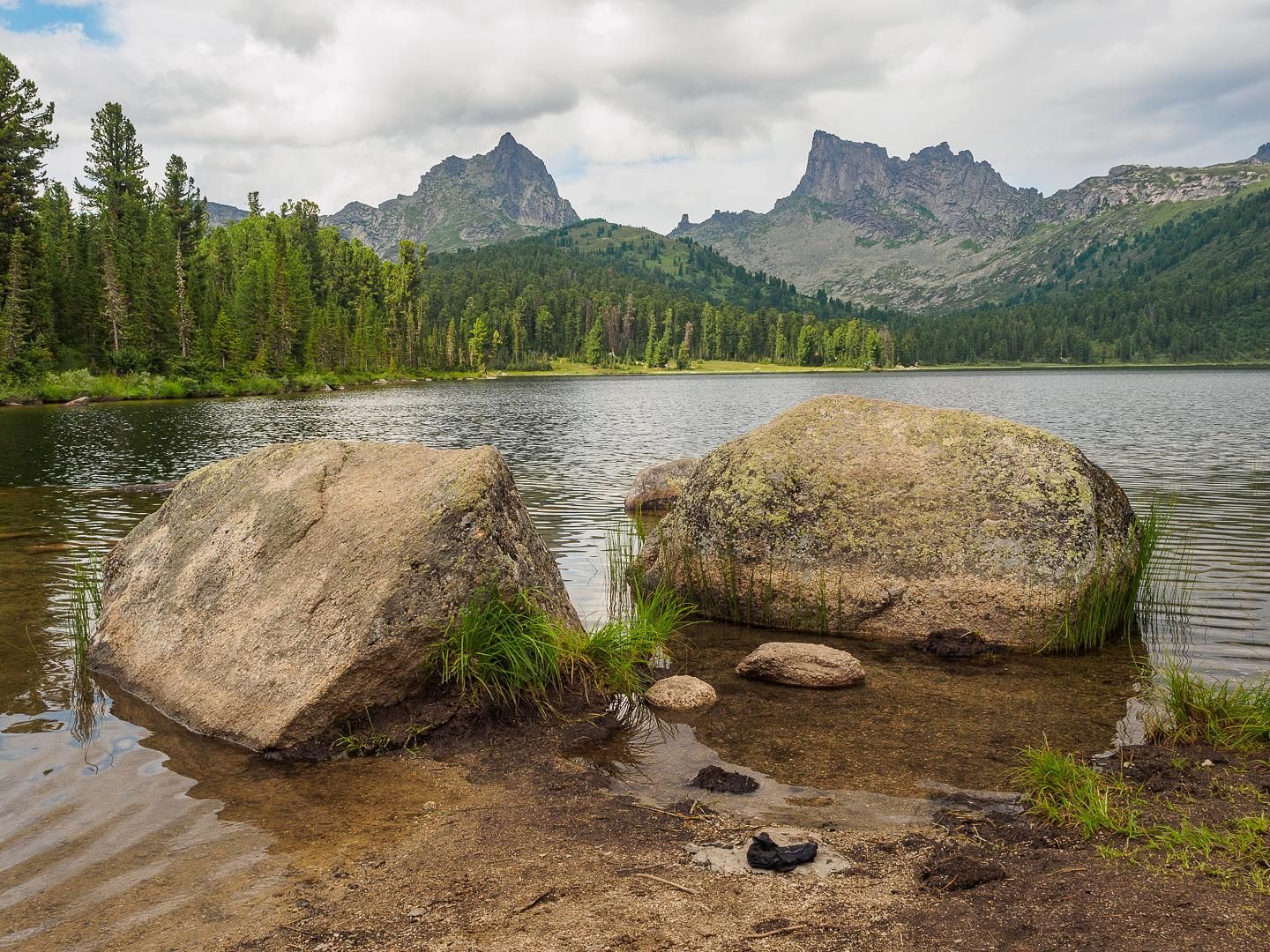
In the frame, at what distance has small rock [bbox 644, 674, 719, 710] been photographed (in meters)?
8.64

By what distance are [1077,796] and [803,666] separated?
369 cm

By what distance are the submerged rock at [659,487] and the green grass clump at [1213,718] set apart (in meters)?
14.5

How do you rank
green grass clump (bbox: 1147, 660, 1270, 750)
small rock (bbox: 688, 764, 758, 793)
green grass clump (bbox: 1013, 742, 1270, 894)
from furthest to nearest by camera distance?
green grass clump (bbox: 1147, 660, 1270, 750), small rock (bbox: 688, 764, 758, 793), green grass clump (bbox: 1013, 742, 1270, 894)

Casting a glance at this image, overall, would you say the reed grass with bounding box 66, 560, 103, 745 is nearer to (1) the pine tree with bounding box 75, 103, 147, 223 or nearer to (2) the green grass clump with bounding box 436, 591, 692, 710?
(2) the green grass clump with bounding box 436, 591, 692, 710

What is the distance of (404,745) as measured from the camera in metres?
7.54

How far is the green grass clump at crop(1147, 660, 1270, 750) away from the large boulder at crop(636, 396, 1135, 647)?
3.06 metres

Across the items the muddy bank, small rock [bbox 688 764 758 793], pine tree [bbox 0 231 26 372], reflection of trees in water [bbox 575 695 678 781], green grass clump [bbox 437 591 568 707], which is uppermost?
pine tree [bbox 0 231 26 372]

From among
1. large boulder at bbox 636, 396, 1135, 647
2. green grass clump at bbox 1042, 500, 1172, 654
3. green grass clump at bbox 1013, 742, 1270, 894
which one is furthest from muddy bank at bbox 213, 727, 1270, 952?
green grass clump at bbox 1042, 500, 1172, 654

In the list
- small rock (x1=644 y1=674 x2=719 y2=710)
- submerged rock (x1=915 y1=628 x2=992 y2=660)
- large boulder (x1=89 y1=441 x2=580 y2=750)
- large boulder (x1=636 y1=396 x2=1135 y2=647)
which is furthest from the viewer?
large boulder (x1=636 y1=396 x2=1135 y2=647)

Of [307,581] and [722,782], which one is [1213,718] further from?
[307,581]

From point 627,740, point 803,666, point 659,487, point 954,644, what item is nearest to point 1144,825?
point 803,666

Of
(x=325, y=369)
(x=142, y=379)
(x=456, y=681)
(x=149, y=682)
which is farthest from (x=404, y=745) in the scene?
(x=325, y=369)

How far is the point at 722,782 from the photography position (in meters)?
6.71

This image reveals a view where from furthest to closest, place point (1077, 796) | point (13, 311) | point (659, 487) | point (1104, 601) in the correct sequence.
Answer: point (13, 311)
point (659, 487)
point (1104, 601)
point (1077, 796)
